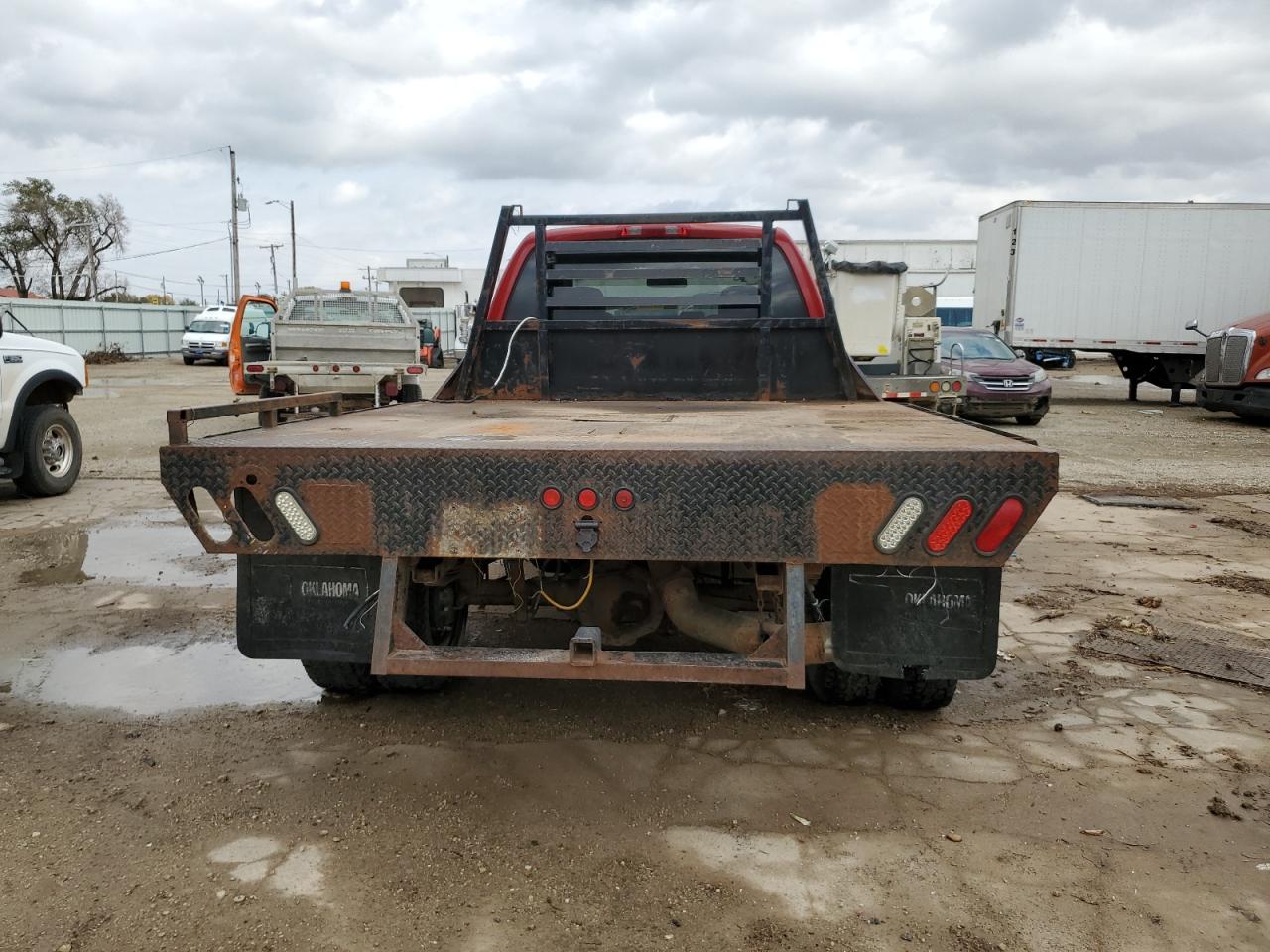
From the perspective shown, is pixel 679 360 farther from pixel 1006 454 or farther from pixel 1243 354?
pixel 1243 354

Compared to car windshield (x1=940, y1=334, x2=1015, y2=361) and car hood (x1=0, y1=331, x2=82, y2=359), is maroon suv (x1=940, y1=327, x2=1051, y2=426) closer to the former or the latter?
car windshield (x1=940, y1=334, x2=1015, y2=361)

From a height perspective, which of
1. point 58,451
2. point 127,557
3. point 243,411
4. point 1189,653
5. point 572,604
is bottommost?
point 127,557

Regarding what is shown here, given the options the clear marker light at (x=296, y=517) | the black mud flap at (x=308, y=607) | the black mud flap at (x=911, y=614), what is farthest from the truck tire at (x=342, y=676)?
the black mud flap at (x=911, y=614)

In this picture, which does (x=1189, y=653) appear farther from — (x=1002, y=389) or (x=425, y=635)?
(x=1002, y=389)

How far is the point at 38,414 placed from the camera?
8.39 metres

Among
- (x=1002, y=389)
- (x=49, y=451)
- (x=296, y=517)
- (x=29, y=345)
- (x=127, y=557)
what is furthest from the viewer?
(x=1002, y=389)

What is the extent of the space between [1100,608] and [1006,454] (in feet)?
10.6

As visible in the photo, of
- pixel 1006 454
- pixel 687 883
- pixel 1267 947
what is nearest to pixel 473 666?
pixel 687 883

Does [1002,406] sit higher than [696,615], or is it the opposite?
[1002,406]

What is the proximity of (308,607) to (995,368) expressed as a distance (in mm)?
13595

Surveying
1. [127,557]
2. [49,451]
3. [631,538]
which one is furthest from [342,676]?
[49,451]

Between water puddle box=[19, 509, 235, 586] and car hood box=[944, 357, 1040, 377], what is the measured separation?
11716 mm

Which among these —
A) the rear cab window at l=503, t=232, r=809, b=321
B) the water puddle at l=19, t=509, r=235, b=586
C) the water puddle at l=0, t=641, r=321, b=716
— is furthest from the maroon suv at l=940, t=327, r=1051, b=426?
the water puddle at l=0, t=641, r=321, b=716

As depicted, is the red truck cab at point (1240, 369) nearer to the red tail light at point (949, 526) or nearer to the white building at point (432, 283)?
the red tail light at point (949, 526)
